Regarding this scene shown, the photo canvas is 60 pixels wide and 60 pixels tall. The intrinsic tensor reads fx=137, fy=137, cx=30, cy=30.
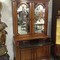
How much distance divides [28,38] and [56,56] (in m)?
0.96

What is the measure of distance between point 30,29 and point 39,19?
345mm

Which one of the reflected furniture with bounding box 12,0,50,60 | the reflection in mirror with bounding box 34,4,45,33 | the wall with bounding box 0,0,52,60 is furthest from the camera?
the wall with bounding box 0,0,52,60

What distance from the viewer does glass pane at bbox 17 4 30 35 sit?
10.7 ft

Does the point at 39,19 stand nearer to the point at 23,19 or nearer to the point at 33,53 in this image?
the point at 23,19

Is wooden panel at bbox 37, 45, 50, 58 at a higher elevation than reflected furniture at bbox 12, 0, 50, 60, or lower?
lower

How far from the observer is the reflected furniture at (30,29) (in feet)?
10.6

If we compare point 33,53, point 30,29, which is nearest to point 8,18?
point 30,29

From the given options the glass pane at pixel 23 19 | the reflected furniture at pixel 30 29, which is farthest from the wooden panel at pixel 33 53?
the glass pane at pixel 23 19

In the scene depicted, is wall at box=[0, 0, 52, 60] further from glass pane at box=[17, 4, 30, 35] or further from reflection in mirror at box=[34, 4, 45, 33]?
reflection in mirror at box=[34, 4, 45, 33]

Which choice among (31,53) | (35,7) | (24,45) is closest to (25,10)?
(35,7)

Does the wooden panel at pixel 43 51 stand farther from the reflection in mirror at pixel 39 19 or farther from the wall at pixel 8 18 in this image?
the wall at pixel 8 18

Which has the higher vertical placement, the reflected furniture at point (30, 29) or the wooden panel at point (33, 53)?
the reflected furniture at point (30, 29)

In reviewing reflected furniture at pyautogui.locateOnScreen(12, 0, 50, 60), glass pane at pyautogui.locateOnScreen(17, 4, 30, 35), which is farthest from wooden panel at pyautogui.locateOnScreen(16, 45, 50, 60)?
glass pane at pyautogui.locateOnScreen(17, 4, 30, 35)

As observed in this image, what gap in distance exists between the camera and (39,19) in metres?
3.44
